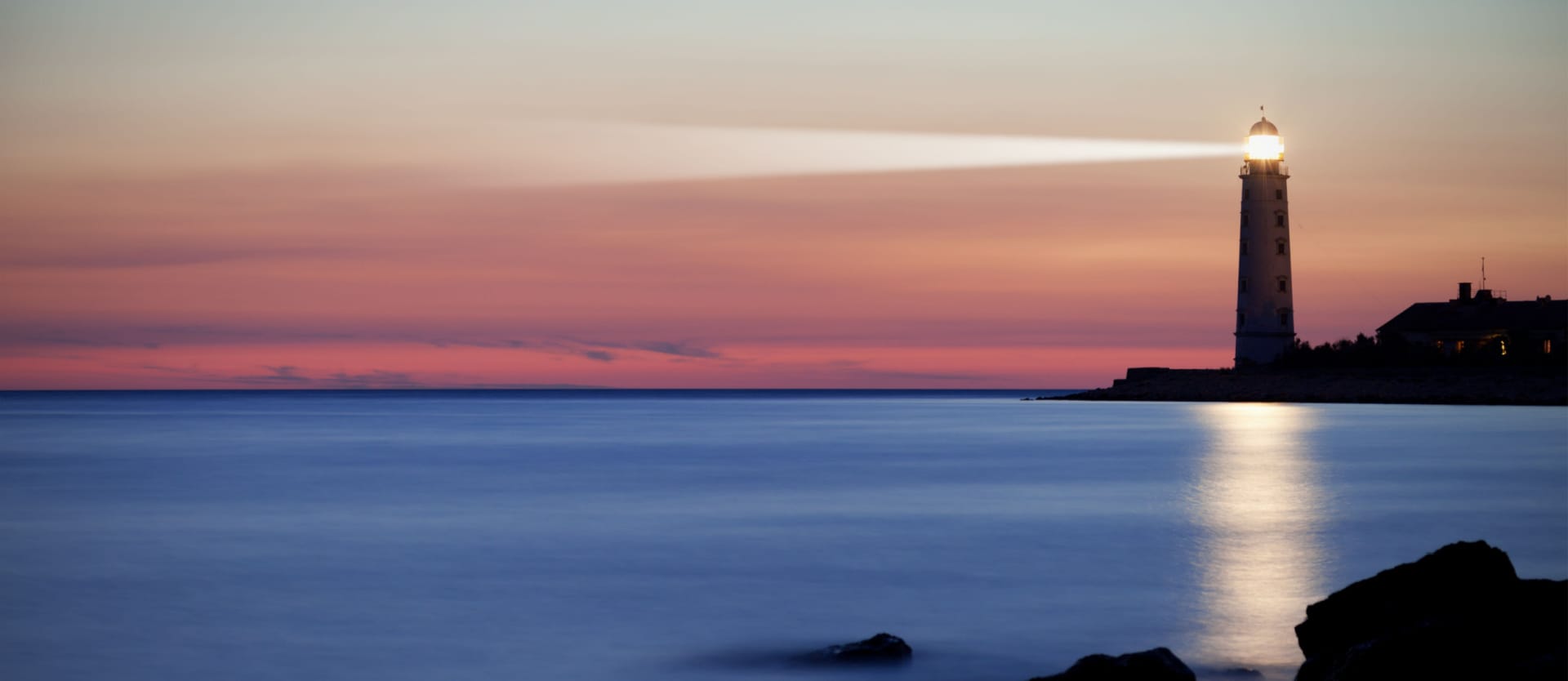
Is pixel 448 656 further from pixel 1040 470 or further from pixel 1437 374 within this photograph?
pixel 1437 374

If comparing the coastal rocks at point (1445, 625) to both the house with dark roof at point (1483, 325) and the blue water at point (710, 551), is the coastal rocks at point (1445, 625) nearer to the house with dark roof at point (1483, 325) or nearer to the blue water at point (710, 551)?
the blue water at point (710, 551)

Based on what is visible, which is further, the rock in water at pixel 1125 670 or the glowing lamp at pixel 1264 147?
the glowing lamp at pixel 1264 147

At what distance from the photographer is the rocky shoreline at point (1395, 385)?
72.0 m

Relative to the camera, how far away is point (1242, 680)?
414 inches

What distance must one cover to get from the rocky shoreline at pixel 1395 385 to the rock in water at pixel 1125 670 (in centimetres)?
6753

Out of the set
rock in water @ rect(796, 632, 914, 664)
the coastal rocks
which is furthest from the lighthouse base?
the coastal rocks

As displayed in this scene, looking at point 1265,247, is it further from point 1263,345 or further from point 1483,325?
point 1483,325

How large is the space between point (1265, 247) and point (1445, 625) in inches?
2823

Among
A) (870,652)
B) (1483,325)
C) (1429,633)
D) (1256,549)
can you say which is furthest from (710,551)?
(1483,325)

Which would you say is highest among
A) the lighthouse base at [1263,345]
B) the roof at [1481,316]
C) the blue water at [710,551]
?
the roof at [1481,316]

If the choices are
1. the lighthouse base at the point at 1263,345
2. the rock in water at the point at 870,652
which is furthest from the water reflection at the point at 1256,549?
the lighthouse base at the point at 1263,345

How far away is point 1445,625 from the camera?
26.6 ft

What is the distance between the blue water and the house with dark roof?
37664 millimetres

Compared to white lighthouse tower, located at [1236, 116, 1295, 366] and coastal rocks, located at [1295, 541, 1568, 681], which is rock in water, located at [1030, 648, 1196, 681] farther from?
white lighthouse tower, located at [1236, 116, 1295, 366]
